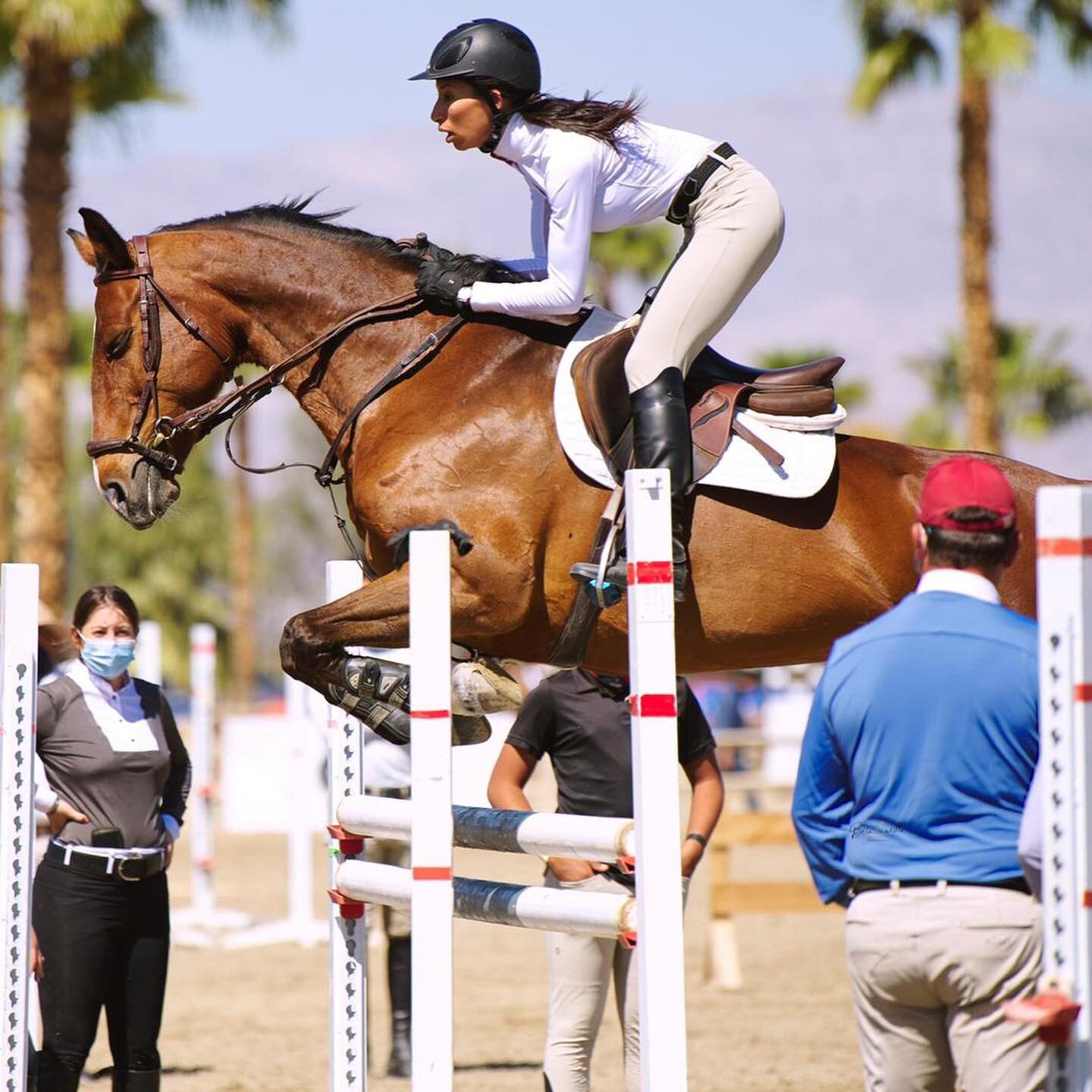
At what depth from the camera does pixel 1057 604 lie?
10.8 ft

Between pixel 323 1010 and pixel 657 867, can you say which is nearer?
pixel 657 867

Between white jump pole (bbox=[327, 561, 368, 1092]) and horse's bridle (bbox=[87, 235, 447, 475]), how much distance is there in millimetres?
858

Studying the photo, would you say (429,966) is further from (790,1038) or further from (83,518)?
(83,518)

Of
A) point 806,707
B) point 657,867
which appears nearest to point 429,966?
point 657,867

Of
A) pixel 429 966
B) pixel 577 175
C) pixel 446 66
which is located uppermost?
pixel 446 66

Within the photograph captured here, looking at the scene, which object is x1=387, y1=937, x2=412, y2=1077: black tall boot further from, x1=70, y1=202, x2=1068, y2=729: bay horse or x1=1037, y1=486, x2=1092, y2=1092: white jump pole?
x1=1037, y1=486, x2=1092, y2=1092: white jump pole

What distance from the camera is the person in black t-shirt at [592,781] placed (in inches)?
235

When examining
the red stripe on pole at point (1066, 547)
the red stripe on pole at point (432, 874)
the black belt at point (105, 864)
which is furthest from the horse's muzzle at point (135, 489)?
the red stripe on pole at point (1066, 547)

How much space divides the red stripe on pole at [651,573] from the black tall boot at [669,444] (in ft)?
2.31

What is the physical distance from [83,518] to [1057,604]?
4200cm

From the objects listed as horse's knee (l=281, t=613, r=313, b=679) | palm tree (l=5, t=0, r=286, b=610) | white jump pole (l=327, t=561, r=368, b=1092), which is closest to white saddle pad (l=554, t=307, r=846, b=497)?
horse's knee (l=281, t=613, r=313, b=679)

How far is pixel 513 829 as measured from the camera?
451 centimetres

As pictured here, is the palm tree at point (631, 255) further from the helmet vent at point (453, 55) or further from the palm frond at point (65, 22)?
the helmet vent at point (453, 55)

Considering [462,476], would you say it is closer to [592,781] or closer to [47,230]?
[592,781]
